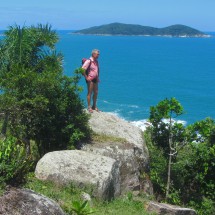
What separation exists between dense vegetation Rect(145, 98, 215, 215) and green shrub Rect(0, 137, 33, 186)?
894cm

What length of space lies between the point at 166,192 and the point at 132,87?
83859mm

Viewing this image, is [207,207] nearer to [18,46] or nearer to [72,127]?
[72,127]

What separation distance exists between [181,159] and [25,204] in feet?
39.1

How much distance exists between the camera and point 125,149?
1670cm

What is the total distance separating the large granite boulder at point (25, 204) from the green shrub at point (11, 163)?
0.38m

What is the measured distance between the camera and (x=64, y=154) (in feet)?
44.9

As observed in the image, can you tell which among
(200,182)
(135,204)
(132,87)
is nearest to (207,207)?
(200,182)

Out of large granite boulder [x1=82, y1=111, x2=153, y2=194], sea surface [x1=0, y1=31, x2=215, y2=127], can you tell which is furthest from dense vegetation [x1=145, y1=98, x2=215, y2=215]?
sea surface [x1=0, y1=31, x2=215, y2=127]

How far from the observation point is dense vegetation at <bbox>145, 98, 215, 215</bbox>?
59.6 feet

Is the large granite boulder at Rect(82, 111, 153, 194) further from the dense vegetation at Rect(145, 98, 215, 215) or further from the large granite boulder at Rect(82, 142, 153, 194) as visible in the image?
the dense vegetation at Rect(145, 98, 215, 215)

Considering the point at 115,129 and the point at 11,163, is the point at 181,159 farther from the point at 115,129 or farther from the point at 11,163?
the point at 11,163

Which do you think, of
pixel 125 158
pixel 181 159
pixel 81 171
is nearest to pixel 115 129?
pixel 125 158

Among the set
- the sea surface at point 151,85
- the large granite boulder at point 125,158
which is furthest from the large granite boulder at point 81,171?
the sea surface at point 151,85

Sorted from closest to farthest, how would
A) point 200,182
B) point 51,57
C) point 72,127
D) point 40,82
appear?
point 40,82 → point 72,127 → point 51,57 → point 200,182
